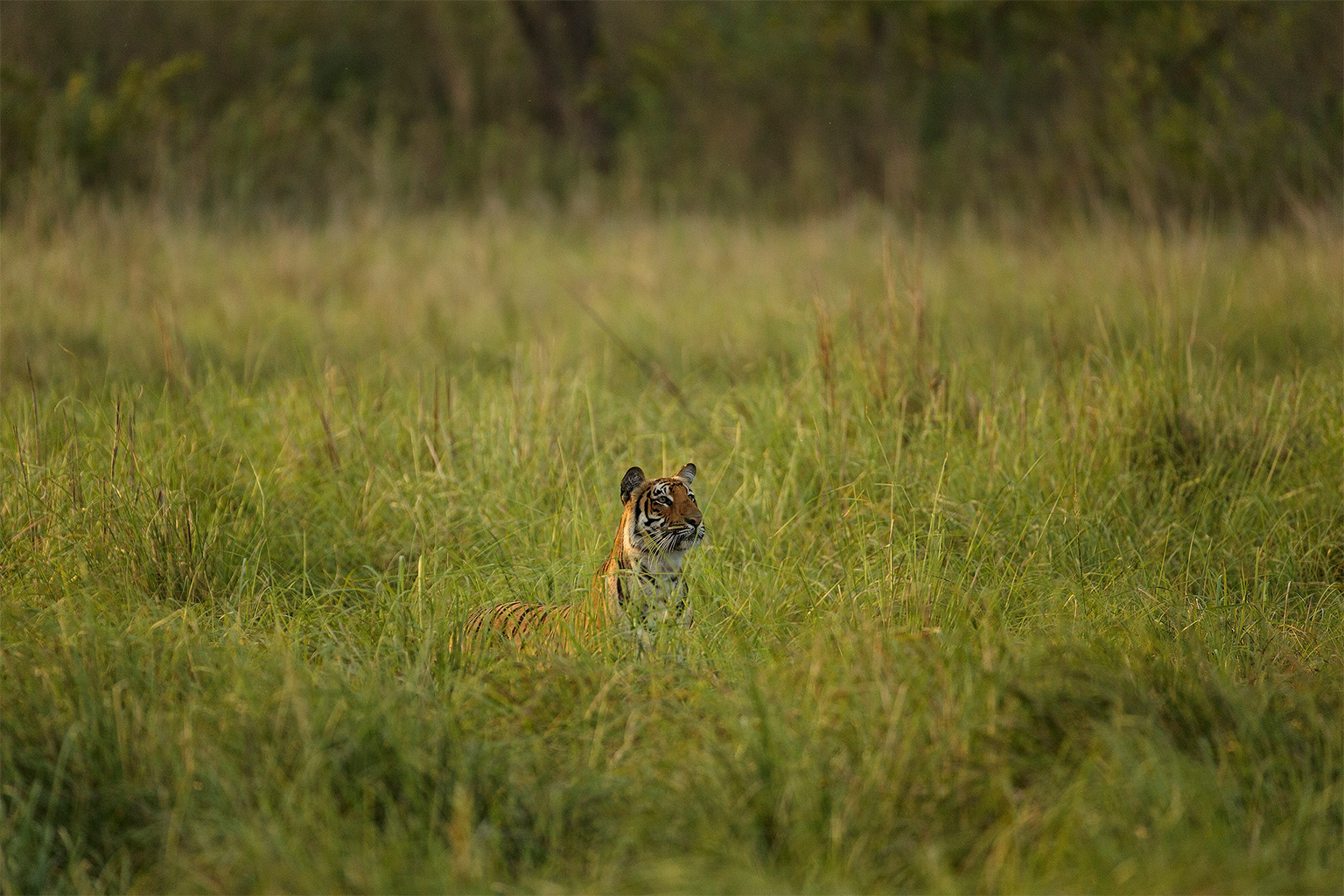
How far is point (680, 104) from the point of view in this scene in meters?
15.9

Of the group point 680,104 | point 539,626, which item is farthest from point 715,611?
point 680,104

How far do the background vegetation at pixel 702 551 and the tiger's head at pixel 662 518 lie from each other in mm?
243

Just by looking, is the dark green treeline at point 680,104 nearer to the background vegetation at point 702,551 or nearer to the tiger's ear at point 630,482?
the background vegetation at point 702,551

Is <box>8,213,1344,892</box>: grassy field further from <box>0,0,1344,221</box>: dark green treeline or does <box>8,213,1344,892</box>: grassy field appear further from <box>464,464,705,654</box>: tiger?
<box>0,0,1344,221</box>: dark green treeline

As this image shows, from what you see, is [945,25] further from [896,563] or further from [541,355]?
[896,563]

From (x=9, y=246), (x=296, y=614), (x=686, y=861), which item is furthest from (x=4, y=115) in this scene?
(x=686, y=861)

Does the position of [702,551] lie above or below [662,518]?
below

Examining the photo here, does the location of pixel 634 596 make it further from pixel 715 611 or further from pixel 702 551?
pixel 702 551

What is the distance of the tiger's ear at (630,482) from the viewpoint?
11.1 feet

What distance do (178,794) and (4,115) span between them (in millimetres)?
9597

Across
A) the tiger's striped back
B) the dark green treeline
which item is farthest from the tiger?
the dark green treeline

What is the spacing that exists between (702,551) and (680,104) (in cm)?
1287

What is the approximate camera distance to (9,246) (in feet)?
25.9

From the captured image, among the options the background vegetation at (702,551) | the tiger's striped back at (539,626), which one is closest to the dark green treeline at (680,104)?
the background vegetation at (702,551)
